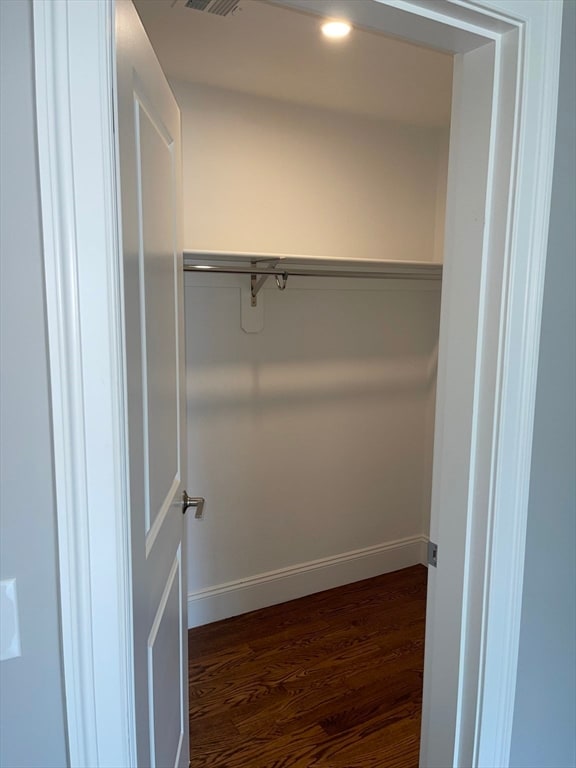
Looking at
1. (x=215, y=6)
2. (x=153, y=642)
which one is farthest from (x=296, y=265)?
(x=153, y=642)

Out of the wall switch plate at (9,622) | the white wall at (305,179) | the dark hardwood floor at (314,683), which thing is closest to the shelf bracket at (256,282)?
the white wall at (305,179)

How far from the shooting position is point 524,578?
3.95 feet

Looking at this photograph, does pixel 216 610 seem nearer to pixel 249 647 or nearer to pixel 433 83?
pixel 249 647

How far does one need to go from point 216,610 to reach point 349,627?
659mm

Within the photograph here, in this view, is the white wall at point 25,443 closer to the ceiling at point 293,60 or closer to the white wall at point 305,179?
the ceiling at point 293,60

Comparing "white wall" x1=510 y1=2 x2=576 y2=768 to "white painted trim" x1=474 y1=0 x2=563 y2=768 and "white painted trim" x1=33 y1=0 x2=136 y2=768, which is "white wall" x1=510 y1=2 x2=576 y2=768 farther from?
"white painted trim" x1=33 y1=0 x2=136 y2=768

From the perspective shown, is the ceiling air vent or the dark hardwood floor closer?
the ceiling air vent

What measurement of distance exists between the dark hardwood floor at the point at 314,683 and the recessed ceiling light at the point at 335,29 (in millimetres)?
2414

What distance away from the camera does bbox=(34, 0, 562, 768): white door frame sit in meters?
0.66

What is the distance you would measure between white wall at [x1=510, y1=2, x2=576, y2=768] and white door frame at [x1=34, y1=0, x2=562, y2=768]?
5 centimetres

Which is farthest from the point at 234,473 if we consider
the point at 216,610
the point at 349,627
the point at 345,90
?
the point at 345,90

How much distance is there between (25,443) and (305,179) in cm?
226

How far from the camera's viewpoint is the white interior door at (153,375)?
847 millimetres

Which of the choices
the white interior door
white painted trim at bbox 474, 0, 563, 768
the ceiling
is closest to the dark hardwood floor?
the white interior door
